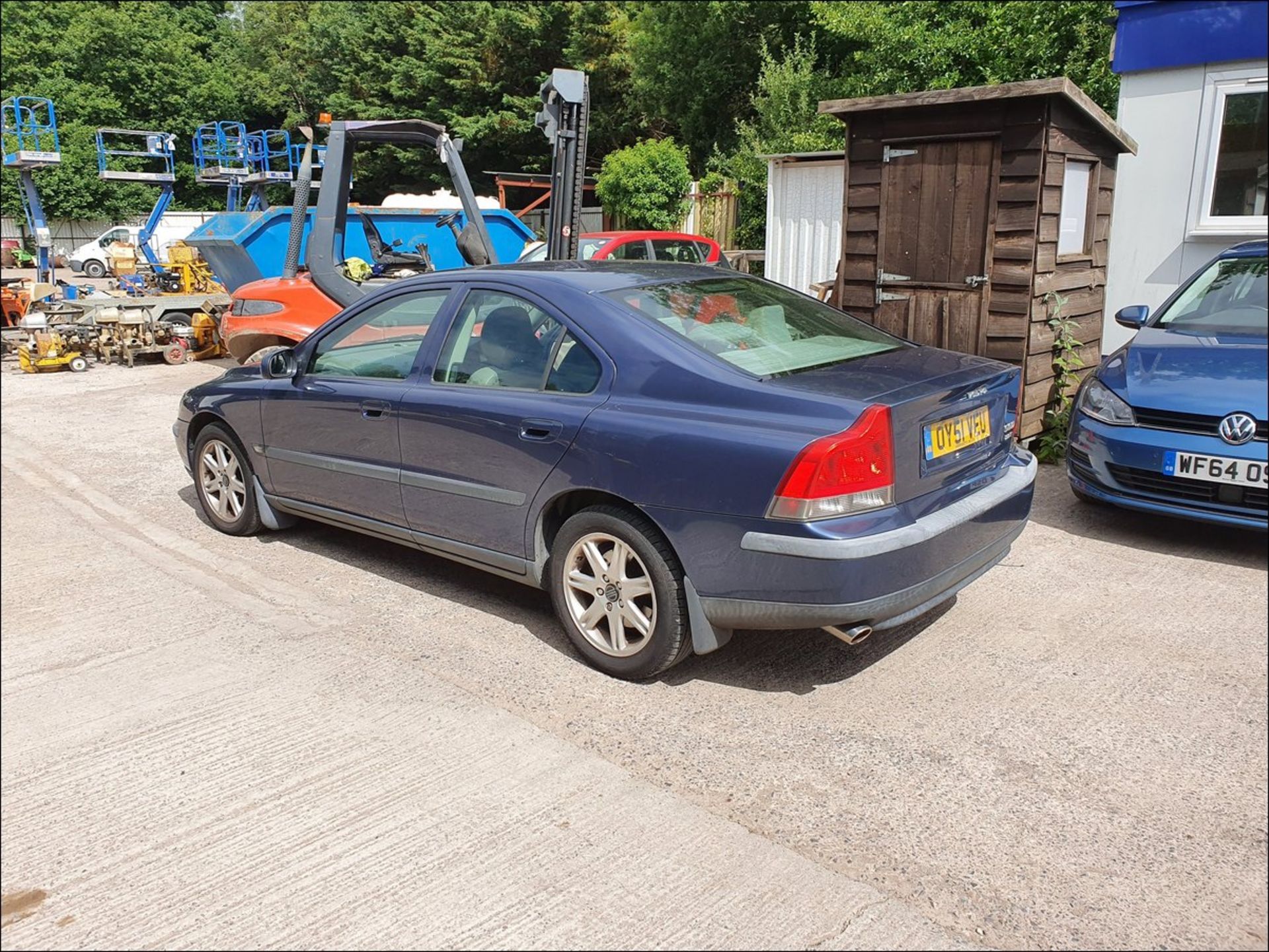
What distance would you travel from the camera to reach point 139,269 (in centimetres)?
1788

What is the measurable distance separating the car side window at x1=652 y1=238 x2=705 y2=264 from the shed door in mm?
5162

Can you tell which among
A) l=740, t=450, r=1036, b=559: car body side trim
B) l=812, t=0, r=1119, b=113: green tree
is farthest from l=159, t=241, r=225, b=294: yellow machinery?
l=740, t=450, r=1036, b=559: car body side trim

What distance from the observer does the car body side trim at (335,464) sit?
15.5 feet

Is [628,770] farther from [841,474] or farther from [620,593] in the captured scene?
[841,474]

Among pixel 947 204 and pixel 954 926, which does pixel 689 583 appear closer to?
pixel 954 926

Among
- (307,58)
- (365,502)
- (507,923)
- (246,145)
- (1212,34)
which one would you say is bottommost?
(507,923)

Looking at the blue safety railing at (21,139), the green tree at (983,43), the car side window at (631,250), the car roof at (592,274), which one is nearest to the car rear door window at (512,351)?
the car roof at (592,274)

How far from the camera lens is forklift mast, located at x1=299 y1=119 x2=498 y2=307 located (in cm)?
1012

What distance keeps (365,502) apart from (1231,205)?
6.08 m

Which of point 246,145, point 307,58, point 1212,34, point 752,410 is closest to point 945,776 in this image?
point 752,410

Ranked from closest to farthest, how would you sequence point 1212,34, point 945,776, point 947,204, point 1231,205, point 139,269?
point 1212,34
point 945,776
point 1231,205
point 947,204
point 139,269

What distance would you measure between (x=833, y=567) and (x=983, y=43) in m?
12.8

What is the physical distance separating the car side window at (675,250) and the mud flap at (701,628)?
964 centimetres

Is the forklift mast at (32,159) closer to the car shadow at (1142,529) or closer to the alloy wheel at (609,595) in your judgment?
the alloy wheel at (609,595)
